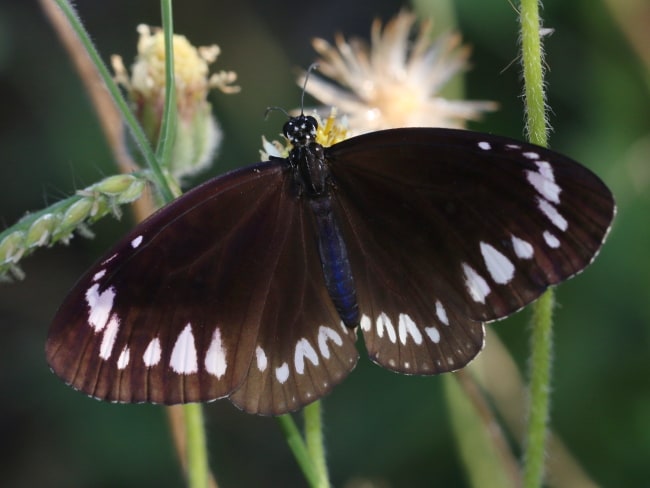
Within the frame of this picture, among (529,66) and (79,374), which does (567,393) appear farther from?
(79,374)

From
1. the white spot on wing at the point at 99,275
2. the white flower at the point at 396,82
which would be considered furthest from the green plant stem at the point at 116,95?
the white flower at the point at 396,82

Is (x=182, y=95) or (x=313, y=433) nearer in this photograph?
(x=313, y=433)

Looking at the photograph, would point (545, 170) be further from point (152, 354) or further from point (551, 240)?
point (152, 354)

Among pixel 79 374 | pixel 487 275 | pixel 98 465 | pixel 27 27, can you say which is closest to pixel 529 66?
pixel 487 275

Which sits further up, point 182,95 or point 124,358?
point 182,95

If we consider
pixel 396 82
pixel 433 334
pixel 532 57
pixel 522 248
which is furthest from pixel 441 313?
pixel 396 82

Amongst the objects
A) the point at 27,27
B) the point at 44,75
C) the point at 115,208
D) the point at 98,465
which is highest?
the point at 27,27
